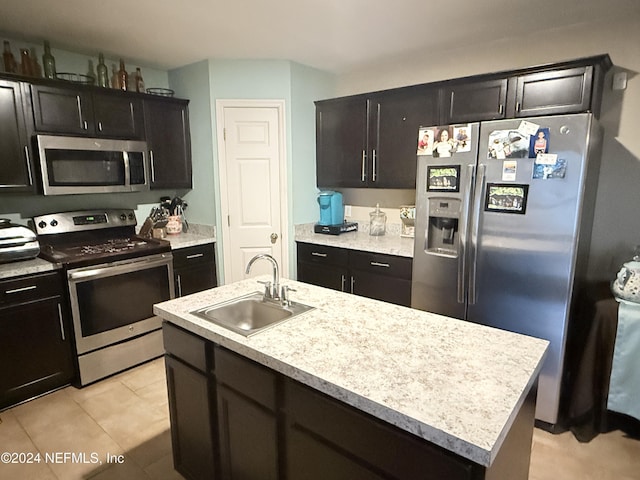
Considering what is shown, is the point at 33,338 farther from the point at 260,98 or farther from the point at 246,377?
the point at 260,98

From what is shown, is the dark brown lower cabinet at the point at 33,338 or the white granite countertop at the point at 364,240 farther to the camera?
the white granite countertop at the point at 364,240

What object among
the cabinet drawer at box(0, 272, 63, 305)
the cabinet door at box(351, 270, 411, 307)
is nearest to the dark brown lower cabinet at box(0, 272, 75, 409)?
the cabinet drawer at box(0, 272, 63, 305)

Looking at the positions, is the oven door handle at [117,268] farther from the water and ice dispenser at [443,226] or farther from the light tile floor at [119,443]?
the water and ice dispenser at [443,226]

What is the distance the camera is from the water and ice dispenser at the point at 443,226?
2.38 m

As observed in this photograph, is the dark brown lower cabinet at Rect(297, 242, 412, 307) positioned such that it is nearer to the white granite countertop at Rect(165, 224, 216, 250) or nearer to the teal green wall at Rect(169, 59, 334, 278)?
the teal green wall at Rect(169, 59, 334, 278)

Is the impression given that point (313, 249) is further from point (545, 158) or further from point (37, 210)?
point (37, 210)

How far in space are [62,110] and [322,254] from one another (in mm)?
2309

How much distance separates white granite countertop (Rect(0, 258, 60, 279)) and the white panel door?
1369 millimetres

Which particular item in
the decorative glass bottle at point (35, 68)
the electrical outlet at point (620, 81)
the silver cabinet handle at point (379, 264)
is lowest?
the silver cabinet handle at point (379, 264)

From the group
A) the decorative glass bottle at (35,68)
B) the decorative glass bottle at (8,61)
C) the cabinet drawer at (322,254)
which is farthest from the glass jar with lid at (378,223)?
the decorative glass bottle at (8,61)

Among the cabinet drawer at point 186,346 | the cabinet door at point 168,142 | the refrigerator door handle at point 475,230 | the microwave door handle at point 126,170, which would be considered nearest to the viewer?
the cabinet drawer at point 186,346

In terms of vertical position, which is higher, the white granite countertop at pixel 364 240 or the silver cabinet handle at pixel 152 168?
the silver cabinet handle at pixel 152 168

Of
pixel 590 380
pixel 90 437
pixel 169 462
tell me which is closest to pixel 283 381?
pixel 169 462

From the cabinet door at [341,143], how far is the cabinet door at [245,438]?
7.78 ft
